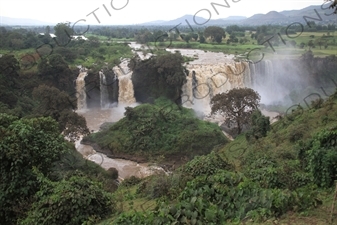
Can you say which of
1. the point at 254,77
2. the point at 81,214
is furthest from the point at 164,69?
the point at 81,214

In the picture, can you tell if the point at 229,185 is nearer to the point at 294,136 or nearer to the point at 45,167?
the point at 45,167

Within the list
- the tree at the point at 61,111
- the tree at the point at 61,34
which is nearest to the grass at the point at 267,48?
the tree at the point at 61,34

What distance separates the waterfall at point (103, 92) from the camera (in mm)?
24500

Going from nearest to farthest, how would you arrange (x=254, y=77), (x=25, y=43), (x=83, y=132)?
(x=83, y=132)
(x=254, y=77)
(x=25, y=43)

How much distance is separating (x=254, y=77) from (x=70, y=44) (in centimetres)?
1800

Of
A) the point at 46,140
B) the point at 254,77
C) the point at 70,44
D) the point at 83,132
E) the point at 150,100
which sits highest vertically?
the point at 70,44

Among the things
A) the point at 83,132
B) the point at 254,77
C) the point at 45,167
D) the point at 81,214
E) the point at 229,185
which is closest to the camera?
the point at 229,185

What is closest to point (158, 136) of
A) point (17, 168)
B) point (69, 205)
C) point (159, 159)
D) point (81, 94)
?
point (159, 159)

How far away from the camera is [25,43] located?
3281 centimetres

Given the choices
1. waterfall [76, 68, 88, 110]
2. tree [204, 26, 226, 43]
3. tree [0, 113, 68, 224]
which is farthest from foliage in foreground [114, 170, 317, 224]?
tree [204, 26, 226, 43]

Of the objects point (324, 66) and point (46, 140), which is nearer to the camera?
point (46, 140)

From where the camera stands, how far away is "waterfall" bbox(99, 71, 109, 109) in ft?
80.4

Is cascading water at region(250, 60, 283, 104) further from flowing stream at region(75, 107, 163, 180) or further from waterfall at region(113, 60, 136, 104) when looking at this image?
flowing stream at region(75, 107, 163, 180)

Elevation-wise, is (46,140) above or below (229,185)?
above
